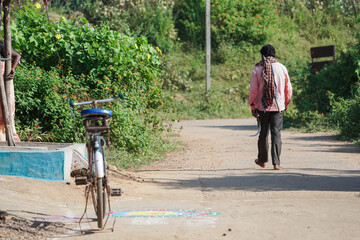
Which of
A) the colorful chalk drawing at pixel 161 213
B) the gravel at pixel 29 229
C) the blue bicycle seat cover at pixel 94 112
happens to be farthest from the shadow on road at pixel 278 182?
the gravel at pixel 29 229

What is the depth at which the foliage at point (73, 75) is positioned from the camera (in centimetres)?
962

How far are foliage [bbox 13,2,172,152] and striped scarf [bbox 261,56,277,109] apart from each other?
2.57 metres

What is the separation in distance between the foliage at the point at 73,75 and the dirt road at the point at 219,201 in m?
1.35

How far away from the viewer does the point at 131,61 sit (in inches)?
414

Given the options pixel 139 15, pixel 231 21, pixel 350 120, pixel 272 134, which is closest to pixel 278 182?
pixel 272 134

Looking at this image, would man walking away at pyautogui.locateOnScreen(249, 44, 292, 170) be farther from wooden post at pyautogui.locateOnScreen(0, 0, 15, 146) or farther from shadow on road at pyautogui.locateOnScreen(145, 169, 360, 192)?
wooden post at pyautogui.locateOnScreen(0, 0, 15, 146)

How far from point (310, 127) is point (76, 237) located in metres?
12.5

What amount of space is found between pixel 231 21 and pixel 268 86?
21.6 m

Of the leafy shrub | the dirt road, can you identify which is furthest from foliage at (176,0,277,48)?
the dirt road

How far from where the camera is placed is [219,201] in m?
6.50

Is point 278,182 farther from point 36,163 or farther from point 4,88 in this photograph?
point 4,88

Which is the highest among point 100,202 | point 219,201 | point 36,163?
point 36,163

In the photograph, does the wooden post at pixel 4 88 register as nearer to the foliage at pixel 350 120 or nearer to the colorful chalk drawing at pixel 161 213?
the colorful chalk drawing at pixel 161 213

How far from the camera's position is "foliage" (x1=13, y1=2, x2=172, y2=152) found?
9.62 metres
